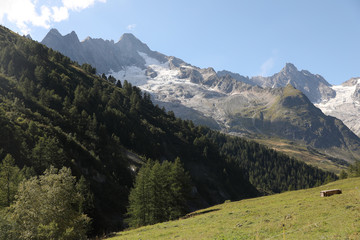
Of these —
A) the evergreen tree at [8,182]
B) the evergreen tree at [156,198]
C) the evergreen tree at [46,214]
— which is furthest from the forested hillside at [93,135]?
the evergreen tree at [46,214]

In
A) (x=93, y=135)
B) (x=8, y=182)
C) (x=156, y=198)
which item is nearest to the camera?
(x=8, y=182)

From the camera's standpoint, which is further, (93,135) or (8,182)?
(93,135)

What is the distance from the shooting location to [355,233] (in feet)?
56.3

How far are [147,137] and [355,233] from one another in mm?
123144

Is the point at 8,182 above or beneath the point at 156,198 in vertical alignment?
above

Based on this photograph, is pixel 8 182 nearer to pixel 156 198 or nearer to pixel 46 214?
pixel 46 214

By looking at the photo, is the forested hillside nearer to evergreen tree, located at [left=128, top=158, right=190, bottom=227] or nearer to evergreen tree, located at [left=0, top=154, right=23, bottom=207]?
evergreen tree, located at [left=0, top=154, right=23, bottom=207]

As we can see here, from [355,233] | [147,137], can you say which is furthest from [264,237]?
[147,137]

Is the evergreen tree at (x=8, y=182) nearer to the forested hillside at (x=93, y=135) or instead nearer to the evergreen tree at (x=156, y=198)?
the forested hillside at (x=93, y=135)

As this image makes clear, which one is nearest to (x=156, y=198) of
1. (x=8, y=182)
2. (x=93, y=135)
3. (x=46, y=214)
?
(x=46, y=214)

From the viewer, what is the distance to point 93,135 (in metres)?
99.4

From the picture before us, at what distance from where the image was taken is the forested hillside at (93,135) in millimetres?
68438

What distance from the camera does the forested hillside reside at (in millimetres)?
→ 68438

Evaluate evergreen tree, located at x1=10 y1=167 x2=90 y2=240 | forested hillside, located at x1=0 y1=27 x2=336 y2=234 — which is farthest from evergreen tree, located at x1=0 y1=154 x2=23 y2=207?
evergreen tree, located at x1=10 y1=167 x2=90 y2=240
